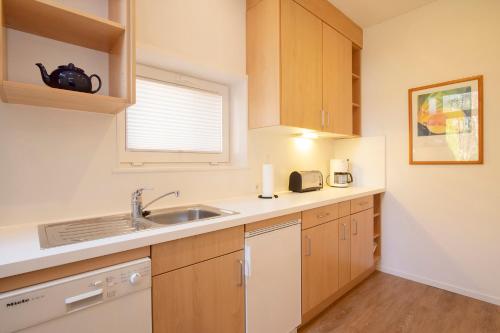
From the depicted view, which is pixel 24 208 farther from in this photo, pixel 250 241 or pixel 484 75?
pixel 484 75

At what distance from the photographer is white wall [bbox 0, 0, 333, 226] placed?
1.18 metres

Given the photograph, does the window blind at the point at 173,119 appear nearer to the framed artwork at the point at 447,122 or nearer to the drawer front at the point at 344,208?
the drawer front at the point at 344,208

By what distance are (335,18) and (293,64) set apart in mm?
896

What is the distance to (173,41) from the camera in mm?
1682

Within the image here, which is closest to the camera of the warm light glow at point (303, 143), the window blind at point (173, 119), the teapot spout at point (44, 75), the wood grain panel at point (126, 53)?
the teapot spout at point (44, 75)

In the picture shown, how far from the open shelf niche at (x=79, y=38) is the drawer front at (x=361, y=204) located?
1948 mm

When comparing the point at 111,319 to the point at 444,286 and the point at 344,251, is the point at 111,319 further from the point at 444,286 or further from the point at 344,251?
the point at 444,286

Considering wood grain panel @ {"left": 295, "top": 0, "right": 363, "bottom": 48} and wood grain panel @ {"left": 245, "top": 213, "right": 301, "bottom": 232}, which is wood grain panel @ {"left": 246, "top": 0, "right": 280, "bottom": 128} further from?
wood grain panel @ {"left": 245, "top": 213, "right": 301, "bottom": 232}

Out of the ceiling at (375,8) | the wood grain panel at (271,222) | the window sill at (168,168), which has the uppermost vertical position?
the ceiling at (375,8)

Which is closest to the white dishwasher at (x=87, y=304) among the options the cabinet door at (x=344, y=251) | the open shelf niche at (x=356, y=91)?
the cabinet door at (x=344, y=251)

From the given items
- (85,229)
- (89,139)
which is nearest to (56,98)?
(89,139)

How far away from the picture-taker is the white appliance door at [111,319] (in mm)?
821

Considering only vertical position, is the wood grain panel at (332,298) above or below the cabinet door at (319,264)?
below

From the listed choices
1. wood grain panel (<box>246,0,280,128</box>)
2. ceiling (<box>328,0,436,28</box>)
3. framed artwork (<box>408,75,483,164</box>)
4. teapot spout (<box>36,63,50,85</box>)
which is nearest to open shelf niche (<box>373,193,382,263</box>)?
framed artwork (<box>408,75,483,164</box>)
